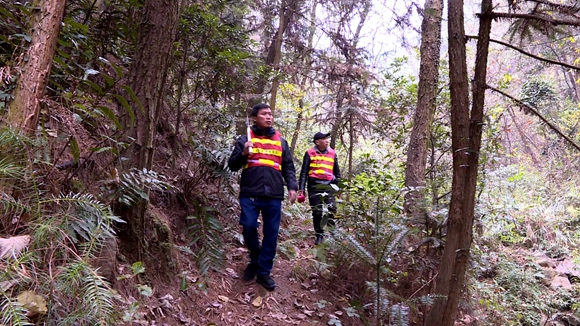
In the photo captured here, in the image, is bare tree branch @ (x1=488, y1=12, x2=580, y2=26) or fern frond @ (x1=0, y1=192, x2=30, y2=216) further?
bare tree branch @ (x1=488, y1=12, x2=580, y2=26)

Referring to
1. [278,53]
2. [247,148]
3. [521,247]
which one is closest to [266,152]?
[247,148]

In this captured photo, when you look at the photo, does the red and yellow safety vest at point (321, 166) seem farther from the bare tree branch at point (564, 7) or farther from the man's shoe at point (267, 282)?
the bare tree branch at point (564, 7)

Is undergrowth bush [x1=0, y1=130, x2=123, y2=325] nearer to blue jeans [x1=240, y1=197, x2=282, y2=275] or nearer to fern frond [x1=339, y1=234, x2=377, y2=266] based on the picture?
blue jeans [x1=240, y1=197, x2=282, y2=275]

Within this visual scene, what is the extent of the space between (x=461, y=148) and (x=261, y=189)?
7.44 feet

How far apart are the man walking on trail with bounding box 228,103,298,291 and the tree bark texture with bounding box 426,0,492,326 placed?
197 centimetres

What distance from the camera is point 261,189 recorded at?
179 inches

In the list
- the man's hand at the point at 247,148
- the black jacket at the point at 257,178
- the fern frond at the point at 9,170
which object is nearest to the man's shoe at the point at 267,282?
the black jacket at the point at 257,178

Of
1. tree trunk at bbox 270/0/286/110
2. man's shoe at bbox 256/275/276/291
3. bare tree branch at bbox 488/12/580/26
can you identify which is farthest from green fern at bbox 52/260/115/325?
tree trunk at bbox 270/0/286/110

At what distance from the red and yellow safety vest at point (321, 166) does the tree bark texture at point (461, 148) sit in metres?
3.18

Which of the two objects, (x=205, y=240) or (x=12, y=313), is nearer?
(x=12, y=313)

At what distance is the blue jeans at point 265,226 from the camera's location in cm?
455

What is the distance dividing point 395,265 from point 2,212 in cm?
445

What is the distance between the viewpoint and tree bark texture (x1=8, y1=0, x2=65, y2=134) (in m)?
2.34

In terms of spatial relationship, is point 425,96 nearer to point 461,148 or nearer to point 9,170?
point 461,148
